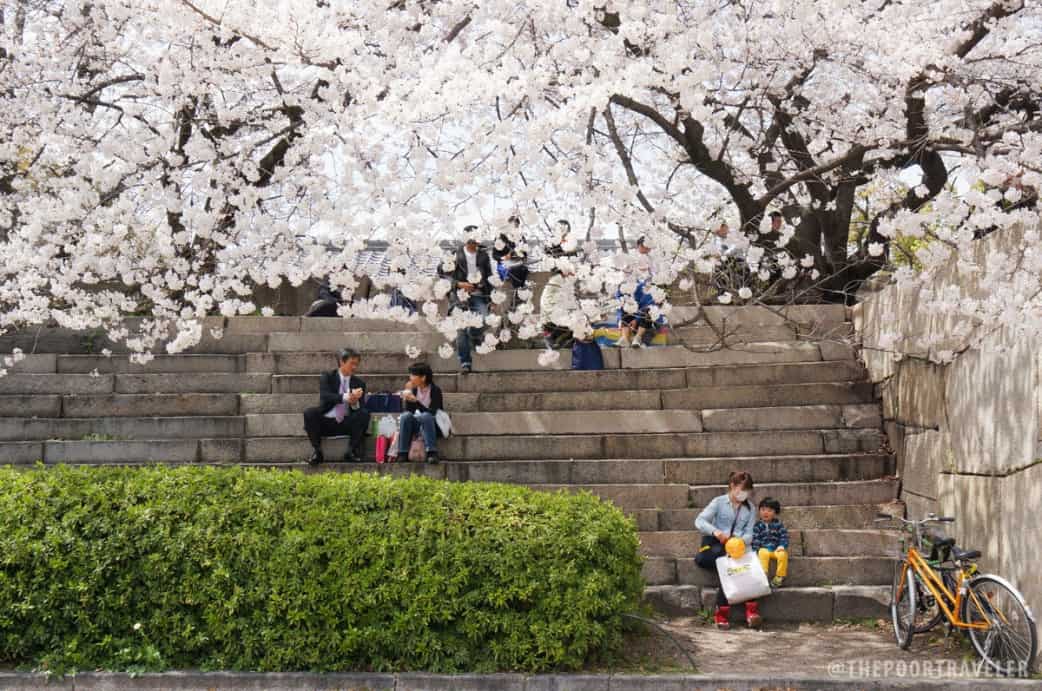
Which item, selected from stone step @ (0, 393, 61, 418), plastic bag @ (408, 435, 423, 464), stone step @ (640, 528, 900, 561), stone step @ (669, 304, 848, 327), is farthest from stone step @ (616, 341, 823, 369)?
stone step @ (0, 393, 61, 418)

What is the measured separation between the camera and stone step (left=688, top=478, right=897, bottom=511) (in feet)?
29.6

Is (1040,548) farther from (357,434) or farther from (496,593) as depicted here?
(357,434)

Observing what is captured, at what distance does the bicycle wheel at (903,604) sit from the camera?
6984mm

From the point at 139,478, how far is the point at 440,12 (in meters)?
4.18

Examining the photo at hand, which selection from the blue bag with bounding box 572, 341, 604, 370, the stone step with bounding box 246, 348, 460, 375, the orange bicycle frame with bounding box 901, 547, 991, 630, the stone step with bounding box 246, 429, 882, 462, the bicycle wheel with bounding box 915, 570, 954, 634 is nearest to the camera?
the orange bicycle frame with bounding box 901, 547, 991, 630

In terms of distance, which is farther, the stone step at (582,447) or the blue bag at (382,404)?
the blue bag at (382,404)

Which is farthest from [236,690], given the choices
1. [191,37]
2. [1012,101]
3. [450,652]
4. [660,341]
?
[1012,101]

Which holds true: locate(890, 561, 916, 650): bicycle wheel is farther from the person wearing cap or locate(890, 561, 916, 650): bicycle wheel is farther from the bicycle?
the person wearing cap

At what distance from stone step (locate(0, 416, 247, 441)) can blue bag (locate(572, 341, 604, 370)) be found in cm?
332

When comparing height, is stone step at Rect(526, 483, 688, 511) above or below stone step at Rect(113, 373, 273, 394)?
below

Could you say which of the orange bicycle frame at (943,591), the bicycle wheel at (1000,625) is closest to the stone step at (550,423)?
the orange bicycle frame at (943,591)

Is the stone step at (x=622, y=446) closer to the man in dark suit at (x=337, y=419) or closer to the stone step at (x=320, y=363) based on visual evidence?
the man in dark suit at (x=337, y=419)

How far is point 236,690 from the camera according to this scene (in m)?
6.22

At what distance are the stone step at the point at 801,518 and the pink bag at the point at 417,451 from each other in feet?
6.55
